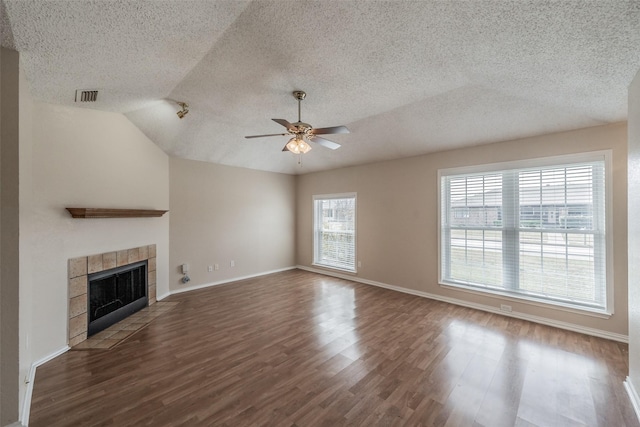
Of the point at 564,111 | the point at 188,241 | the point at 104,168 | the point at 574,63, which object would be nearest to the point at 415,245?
the point at 564,111

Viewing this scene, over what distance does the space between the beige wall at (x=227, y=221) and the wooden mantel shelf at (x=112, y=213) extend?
29.8 inches

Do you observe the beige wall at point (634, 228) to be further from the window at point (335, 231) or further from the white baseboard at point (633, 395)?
the window at point (335, 231)

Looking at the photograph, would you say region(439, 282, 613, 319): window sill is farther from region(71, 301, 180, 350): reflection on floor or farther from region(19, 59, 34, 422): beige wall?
region(19, 59, 34, 422): beige wall

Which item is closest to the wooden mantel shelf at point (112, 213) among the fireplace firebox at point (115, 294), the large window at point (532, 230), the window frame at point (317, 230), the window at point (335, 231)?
the fireplace firebox at point (115, 294)

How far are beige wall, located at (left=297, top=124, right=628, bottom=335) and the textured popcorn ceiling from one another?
0.81ft

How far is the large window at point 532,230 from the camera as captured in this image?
3.26 metres

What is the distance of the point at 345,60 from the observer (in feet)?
8.14

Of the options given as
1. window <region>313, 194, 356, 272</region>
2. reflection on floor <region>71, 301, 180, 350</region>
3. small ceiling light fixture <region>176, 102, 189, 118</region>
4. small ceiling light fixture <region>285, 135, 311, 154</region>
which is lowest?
reflection on floor <region>71, 301, 180, 350</region>

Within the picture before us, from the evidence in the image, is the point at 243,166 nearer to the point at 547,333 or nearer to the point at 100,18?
the point at 100,18

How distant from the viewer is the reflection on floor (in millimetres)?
2952

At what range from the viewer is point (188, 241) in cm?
506

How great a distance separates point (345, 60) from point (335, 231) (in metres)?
4.38

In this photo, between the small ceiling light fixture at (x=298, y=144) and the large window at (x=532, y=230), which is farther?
the large window at (x=532, y=230)

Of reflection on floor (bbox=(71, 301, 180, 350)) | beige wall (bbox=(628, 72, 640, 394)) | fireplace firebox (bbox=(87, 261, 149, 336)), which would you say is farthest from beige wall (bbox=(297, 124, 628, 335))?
fireplace firebox (bbox=(87, 261, 149, 336))
